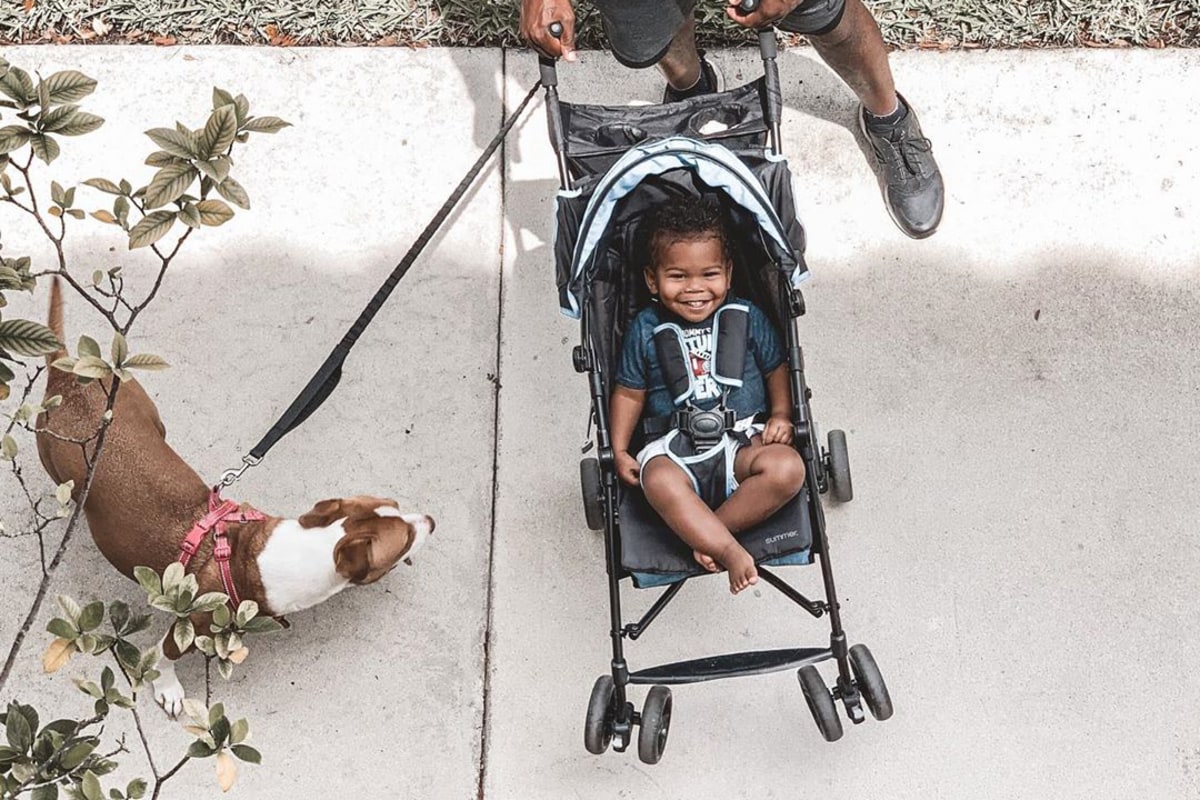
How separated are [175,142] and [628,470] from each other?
1650mm

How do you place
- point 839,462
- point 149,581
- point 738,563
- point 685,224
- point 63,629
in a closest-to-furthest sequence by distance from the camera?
point 63,629, point 149,581, point 738,563, point 685,224, point 839,462

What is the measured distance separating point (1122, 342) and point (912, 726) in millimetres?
1449

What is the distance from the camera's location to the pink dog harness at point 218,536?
332 centimetres

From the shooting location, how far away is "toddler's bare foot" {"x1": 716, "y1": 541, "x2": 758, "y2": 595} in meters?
3.18

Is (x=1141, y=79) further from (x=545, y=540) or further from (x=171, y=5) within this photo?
(x=171, y=5)

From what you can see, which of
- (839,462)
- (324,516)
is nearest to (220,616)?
(324,516)

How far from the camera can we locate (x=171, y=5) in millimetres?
4520

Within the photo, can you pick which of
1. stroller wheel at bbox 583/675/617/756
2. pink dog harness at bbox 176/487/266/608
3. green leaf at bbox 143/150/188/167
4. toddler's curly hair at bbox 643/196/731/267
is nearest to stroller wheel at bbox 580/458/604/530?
stroller wheel at bbox 583/675/617/756

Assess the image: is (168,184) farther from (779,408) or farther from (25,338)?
(779,408)

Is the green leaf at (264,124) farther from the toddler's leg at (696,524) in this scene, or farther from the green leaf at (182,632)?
the toddler's leg at (696,524)

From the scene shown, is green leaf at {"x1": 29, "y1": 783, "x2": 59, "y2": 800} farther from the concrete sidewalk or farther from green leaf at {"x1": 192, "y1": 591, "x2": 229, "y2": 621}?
the concrete sidewalk

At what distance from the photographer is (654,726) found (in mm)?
3348

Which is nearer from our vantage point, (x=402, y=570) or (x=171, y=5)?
(x=402, y=570)

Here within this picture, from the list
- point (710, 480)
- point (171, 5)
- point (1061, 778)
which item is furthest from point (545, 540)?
point (171, 5)
